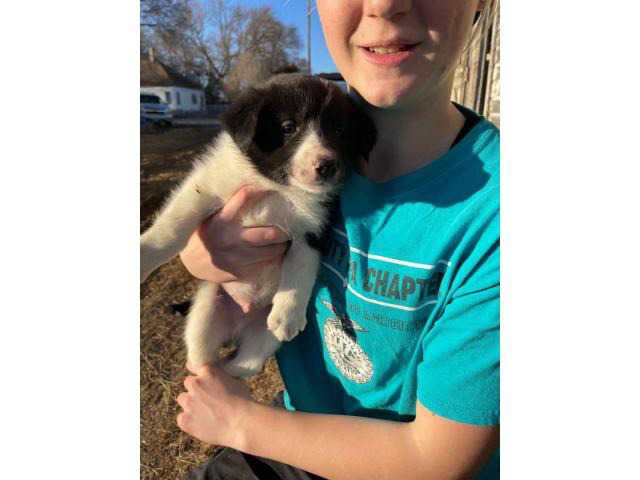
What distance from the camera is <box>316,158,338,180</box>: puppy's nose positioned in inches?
47.1

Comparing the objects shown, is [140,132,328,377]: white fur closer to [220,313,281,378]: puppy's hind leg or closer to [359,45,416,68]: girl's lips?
[220,313,281,378]: puppy's hind leg

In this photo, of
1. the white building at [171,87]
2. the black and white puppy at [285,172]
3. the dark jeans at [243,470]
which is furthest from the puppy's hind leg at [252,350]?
the white building at [171,87]

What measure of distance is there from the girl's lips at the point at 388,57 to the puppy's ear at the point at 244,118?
1.48 ft

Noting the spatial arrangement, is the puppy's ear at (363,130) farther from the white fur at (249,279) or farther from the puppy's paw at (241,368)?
the puppy's paw at (241,368)

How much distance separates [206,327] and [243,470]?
0.55 metres

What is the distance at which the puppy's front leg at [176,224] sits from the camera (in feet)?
4.26

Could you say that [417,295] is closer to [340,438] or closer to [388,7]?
[340,438]


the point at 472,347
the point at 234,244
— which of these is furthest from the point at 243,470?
the point at 472,347

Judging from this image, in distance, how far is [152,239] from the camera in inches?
51.3

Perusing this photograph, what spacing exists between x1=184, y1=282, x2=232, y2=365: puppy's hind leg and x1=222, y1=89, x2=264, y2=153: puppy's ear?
A: 637mm

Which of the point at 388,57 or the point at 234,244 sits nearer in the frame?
the point at 388,57

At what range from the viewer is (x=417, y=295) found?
0.95m
